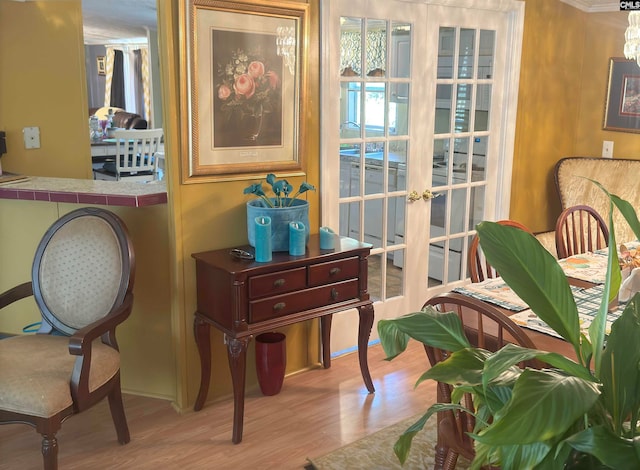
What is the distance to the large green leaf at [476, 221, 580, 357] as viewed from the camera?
→ 1.14 meters

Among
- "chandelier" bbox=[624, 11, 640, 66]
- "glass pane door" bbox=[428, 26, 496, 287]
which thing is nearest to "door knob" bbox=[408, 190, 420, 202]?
"glass pane door" bbox=[428, 26, 496, 287]

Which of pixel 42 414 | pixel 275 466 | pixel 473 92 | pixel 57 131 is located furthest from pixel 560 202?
pixel 42 414

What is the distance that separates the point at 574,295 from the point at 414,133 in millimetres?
1498

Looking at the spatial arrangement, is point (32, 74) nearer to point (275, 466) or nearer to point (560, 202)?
point (275, 466)

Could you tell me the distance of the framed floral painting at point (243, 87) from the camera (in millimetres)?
2840

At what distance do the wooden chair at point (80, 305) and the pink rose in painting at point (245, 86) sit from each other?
79 centimetres

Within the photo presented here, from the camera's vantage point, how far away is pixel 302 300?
2.95 m

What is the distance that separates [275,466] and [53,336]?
1062 mm

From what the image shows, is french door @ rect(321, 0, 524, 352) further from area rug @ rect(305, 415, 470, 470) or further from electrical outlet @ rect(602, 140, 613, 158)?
area rug @ rect(305, 415, 470, 470)

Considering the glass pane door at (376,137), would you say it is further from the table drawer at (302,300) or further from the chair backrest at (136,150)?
the chair backrest at (136,150)

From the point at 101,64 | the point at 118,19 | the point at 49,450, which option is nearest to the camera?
the point at 49,450

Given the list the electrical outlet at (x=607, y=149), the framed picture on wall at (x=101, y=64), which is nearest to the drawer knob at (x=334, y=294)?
the electrical outlet at (x=607, y=149)

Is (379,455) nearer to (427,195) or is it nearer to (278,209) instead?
(278,209)

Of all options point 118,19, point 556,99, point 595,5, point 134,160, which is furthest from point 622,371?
point 118,19
